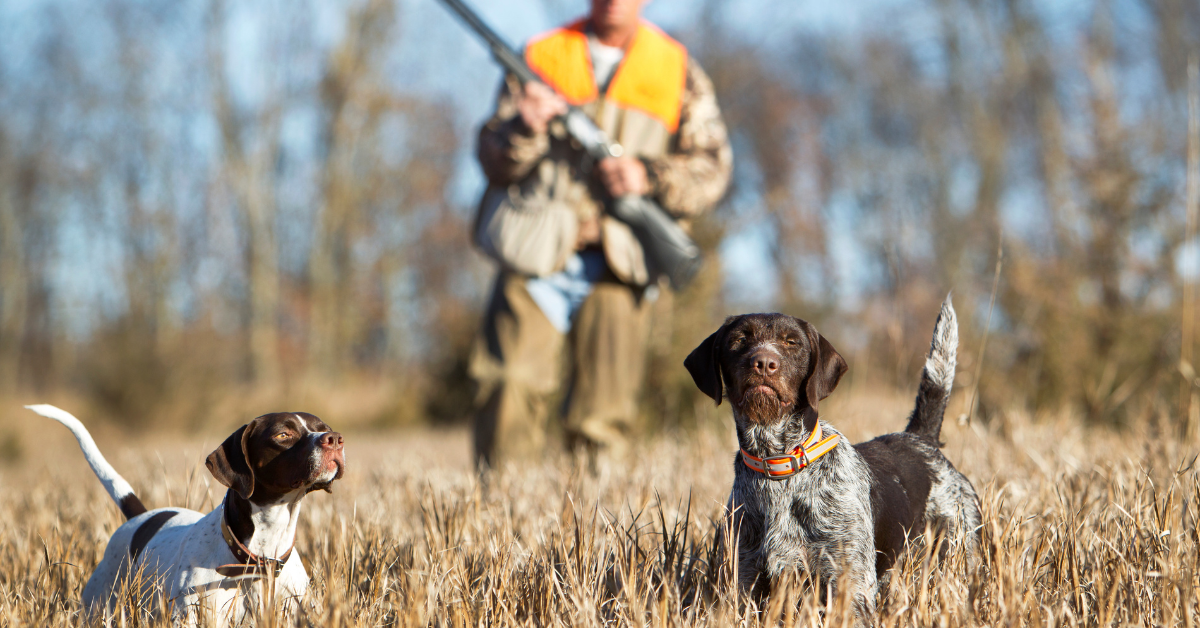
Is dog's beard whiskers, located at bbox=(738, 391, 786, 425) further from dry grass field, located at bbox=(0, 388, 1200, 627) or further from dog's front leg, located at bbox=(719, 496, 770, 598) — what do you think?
dry grass field, located at bbox=(0, 388, 1200, 627)

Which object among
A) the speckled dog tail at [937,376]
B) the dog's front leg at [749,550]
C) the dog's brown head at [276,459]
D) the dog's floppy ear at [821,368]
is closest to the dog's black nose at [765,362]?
the dog's floppy ear at [821,368]

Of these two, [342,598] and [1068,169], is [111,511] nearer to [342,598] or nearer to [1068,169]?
[342,598]

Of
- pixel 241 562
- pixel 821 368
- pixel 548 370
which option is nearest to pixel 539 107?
pixel 548 370

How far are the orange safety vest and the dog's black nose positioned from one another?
114 inches

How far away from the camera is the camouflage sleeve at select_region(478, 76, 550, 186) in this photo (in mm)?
4555

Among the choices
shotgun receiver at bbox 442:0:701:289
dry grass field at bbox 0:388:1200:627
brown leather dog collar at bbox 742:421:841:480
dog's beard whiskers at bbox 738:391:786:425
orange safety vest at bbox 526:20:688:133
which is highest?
orange safety vest at bbox 526:20:688:133

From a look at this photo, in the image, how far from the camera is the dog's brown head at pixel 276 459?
6.95 ft

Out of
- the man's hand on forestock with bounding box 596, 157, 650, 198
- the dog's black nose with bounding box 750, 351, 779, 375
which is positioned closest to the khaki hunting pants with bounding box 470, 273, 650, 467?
the man's hand on forestock with bounding box 596, 157, 650, 198

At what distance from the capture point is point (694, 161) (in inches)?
191

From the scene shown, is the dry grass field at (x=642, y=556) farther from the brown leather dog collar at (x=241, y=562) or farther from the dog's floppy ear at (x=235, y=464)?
the dog's floppy ear at (x=235, y=464)

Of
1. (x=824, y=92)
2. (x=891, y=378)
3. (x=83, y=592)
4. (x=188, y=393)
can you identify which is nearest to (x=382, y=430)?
(x=188, y=393)

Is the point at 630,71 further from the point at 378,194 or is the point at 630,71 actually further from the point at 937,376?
the point at 378,194

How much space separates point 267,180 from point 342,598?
22.7m

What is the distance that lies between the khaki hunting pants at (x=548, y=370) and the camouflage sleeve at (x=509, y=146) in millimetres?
559
